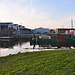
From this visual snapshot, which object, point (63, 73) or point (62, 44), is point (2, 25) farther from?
A: point (63, 73)

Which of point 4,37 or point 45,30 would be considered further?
point 45,30

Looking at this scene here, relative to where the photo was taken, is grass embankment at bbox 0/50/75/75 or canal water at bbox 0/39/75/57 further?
canal water at bbox 0/39/75/57

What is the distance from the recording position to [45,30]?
87438mm

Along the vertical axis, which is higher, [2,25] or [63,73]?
[2,25]

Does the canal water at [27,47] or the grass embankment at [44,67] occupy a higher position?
the grass embankment at [44,67]

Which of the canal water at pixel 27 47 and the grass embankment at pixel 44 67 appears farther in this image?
the canal water at pixel 27 47

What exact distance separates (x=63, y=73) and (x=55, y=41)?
81.3 ft

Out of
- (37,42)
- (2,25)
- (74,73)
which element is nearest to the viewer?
(74,73)

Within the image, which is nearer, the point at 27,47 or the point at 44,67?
the point at 44,67

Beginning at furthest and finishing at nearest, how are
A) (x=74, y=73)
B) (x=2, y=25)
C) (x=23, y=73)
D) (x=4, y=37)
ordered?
(x=2, y=25) < (x=4, y=37) < (x=23, y=73) < (x=74, y=73)

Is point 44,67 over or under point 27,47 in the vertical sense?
over

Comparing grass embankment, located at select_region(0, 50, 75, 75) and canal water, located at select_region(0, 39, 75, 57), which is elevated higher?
grass embankment, located at select_region(0, 50, 75, 75)

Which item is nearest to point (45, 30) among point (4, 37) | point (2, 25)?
point (2, 25)

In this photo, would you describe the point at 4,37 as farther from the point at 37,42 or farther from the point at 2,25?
the point at 2,25
